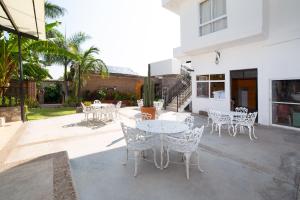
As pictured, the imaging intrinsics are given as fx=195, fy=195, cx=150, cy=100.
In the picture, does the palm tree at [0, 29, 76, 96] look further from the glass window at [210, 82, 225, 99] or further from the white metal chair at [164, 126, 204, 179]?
the white metal chair at [164, 126, 204, 179]

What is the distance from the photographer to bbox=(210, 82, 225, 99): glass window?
1230 centimetres

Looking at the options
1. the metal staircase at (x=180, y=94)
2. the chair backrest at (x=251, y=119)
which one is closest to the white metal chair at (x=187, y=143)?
the chair backrest at (x=251, y=119)

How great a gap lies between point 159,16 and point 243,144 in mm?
12910

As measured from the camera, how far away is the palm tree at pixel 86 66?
687 inches

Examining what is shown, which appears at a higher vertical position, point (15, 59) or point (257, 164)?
point (15, 59)

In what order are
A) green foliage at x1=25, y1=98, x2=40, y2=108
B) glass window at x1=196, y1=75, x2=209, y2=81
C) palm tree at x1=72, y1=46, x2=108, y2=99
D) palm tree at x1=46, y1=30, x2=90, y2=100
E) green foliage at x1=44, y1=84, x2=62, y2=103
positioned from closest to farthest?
1. glass window at x1=196, y1=75, x2=209, y2=81
2. green foliage at x1=25, y1=98, x2=40, y2=108
3. palm tree at x1=72, y1=46, x2=108, y2=99
4. palm tree at x1=46, y1=30, x2=90, y2=100
5. green foliage at x1=44, y1=84, x2=62, y2=103

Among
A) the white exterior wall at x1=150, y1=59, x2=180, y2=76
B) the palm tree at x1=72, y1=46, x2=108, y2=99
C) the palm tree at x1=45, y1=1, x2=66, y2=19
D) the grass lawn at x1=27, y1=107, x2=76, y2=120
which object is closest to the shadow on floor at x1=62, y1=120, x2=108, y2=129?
the grass lawn at x1=27, y1=107, x2=76, y2=120

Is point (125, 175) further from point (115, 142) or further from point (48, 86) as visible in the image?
point (48, 86)

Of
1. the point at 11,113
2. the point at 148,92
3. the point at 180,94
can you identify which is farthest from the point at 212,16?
the point at 11,113

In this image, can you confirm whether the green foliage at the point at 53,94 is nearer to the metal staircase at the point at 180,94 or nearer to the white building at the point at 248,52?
the metal staircase at the point at 180,94

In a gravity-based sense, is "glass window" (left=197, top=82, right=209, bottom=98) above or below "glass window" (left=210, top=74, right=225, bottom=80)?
below

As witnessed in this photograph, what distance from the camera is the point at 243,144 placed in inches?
274

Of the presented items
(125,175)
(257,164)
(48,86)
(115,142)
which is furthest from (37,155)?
(48,86)

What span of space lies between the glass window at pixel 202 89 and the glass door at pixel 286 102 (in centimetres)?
440
